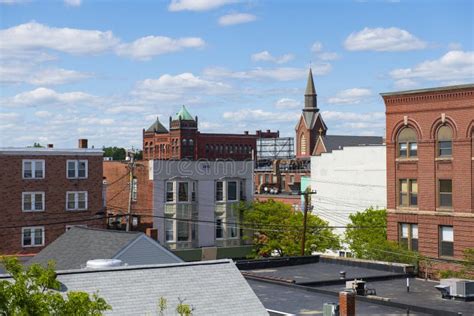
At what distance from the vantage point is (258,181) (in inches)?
4715

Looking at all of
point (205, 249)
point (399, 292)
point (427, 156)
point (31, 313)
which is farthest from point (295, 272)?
point (205, 249)

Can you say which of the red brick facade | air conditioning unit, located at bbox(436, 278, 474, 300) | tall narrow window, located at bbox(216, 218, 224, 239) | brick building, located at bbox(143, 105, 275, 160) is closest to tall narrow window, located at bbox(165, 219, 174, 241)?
the red brick facade

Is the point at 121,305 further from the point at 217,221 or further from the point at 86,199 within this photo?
the point at 217,221

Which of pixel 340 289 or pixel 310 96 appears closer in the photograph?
pixel 340 289

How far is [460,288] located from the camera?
2964 cm

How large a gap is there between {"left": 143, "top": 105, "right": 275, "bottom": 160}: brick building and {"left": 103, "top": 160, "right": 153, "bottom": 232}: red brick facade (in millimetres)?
65839

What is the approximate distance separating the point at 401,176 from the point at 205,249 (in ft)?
81.0

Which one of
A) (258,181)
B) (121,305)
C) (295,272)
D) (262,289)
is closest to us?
(121,305)

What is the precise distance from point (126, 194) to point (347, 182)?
76.6 feet

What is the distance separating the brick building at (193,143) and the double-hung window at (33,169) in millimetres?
81110

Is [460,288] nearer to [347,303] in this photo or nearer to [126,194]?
[347,303]

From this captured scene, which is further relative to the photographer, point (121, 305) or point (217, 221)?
point (217, 221)

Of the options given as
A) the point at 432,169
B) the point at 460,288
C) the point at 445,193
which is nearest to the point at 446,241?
the point at 445,193
